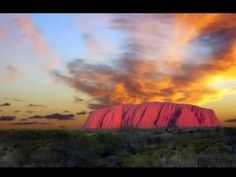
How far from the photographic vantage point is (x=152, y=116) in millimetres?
6754

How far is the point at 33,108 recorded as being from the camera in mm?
6773

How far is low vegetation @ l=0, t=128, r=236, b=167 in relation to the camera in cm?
674

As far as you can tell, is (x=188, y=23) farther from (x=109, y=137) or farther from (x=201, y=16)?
(x=109, y=137)

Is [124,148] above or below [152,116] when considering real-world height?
below

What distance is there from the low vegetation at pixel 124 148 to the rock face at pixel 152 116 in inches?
2.5

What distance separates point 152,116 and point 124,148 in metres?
0.36

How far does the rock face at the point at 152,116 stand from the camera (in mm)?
6746
